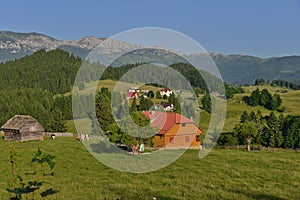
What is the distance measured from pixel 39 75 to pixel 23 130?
114 metres

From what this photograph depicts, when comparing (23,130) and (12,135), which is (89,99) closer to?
(12,135)

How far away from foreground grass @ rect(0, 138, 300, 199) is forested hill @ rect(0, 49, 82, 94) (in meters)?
129

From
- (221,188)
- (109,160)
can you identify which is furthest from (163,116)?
(221,188)

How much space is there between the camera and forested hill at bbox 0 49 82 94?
155750mm

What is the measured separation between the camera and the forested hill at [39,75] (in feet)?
511

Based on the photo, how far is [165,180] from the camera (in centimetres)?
2048

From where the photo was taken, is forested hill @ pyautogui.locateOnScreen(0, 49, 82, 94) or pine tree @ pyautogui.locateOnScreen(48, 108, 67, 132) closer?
pine tree @ pyautogui.locateOnScreen(48, 108, 67, 132)

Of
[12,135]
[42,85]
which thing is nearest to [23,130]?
[12,135]

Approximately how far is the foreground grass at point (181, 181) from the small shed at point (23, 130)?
1113 inches

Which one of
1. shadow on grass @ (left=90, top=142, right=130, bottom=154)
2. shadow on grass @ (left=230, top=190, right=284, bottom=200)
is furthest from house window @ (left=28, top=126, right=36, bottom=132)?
shadow on grass @ (left=230, top=190, right=284, bottom=200)

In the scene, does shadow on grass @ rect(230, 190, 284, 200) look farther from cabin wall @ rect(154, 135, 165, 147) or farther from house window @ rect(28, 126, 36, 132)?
house window @ rect(28, 126, 36, 132)

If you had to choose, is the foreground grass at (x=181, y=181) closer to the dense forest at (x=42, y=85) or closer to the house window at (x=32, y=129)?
the house window at (x=32, y=129)

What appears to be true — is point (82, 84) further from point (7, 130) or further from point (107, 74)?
point (7, 130)

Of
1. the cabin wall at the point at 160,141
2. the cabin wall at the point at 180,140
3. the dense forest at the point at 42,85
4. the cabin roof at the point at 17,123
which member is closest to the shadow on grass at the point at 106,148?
the cabin wall at the point at 160,141
